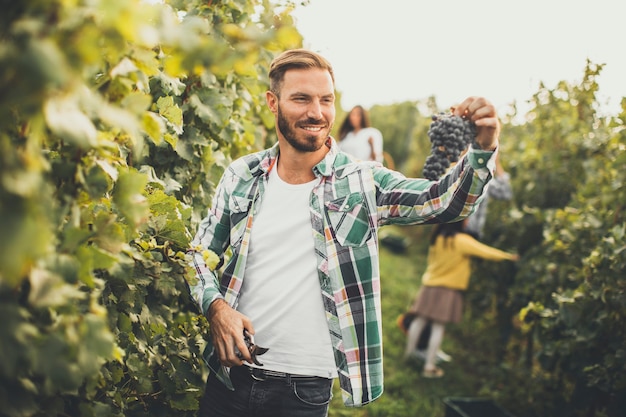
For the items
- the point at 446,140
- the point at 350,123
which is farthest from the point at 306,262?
the point at 350,123

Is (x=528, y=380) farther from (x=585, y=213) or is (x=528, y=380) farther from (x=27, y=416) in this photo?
(x=27, y=416)

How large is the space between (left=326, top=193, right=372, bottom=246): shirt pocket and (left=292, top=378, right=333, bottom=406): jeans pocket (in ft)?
1.61

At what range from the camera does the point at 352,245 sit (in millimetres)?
1835

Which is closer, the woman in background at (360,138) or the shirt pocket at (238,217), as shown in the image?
the shirt pocket at (238,217)

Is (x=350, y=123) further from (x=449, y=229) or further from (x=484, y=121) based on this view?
(x=484, y=121)

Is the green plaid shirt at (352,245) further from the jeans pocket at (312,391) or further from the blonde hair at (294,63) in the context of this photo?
the blonde hair at (294,63)

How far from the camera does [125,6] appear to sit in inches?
30.9

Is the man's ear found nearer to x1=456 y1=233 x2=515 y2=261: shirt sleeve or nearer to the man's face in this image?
the man's face

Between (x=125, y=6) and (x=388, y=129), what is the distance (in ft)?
108

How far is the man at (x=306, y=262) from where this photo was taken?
5.86ft

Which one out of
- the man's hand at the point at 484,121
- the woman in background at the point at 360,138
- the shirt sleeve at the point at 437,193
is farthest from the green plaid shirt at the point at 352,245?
the woman in background at the point at 360,138

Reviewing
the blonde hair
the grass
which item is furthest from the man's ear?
the grass

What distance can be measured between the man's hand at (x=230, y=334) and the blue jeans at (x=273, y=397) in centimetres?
21

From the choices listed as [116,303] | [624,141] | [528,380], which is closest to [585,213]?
[624,141]
